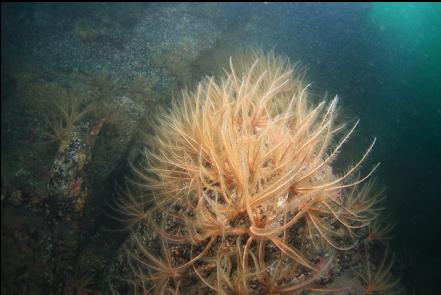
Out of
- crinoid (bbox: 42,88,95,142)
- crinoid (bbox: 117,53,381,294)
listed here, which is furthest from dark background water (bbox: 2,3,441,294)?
crinoid (bbox: 117,53,381,294)

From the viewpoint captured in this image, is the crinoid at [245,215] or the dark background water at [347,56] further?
the dark background water at [347,56]

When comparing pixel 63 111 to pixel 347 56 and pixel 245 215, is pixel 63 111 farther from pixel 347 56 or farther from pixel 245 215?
pixel 347 56

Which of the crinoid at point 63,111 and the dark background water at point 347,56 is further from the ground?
the dark background water at point 347,56

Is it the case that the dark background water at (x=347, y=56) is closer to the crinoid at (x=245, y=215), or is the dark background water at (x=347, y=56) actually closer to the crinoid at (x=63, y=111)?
the crinoid at (x=63, y=111)

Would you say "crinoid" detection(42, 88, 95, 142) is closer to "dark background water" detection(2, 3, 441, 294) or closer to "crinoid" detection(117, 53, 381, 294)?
"dark background water" detection(2, 3, 441, 294)

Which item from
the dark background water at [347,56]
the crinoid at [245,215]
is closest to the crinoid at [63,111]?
the dark background water at [347,56]

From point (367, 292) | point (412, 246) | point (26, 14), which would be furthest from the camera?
point (26, 14)

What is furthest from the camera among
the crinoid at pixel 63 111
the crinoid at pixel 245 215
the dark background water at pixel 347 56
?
the dark background water at pixel 347 56

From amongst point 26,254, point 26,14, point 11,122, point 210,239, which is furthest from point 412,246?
point 26,14

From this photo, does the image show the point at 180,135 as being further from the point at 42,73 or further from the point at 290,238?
the point at 42,73
